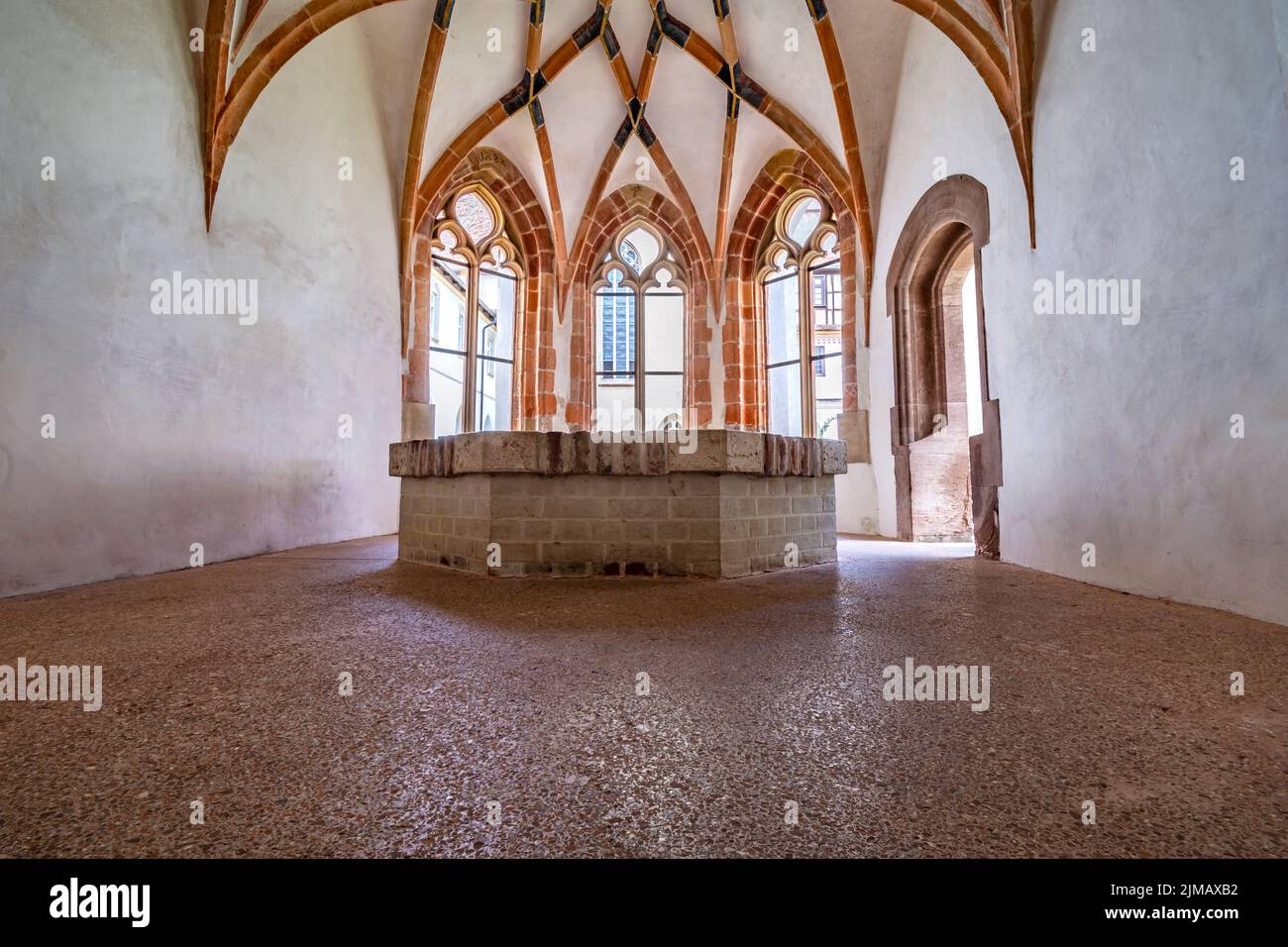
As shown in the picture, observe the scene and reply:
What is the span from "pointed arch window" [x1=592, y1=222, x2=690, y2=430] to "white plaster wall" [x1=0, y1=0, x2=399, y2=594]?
505 cm

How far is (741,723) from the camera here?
1.58 meters

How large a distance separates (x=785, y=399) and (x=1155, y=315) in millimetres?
7725

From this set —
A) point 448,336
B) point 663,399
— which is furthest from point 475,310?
point 663,399

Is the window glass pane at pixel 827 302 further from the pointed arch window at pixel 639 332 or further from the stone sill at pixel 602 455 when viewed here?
the stone sill at pixel 602 455

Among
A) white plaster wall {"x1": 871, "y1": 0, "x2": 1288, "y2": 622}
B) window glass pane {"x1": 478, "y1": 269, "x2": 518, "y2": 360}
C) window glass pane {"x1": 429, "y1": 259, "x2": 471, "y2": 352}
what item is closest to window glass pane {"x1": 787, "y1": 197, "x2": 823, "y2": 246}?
window glass pane {"x1": 478, "y1": 269, "x2": 518, "y2": 360}

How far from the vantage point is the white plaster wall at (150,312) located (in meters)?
3.54

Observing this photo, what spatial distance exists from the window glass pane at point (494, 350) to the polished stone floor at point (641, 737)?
784 centimetres

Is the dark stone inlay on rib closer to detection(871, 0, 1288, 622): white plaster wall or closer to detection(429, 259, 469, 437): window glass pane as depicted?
detection(429, 259, 469, 437): window glass pane

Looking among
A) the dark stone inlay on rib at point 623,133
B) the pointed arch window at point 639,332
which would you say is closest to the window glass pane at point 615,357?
the pointed arch window at point 639,332

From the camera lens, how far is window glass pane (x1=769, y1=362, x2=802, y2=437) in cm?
1058

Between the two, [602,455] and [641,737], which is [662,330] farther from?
[641,737]
